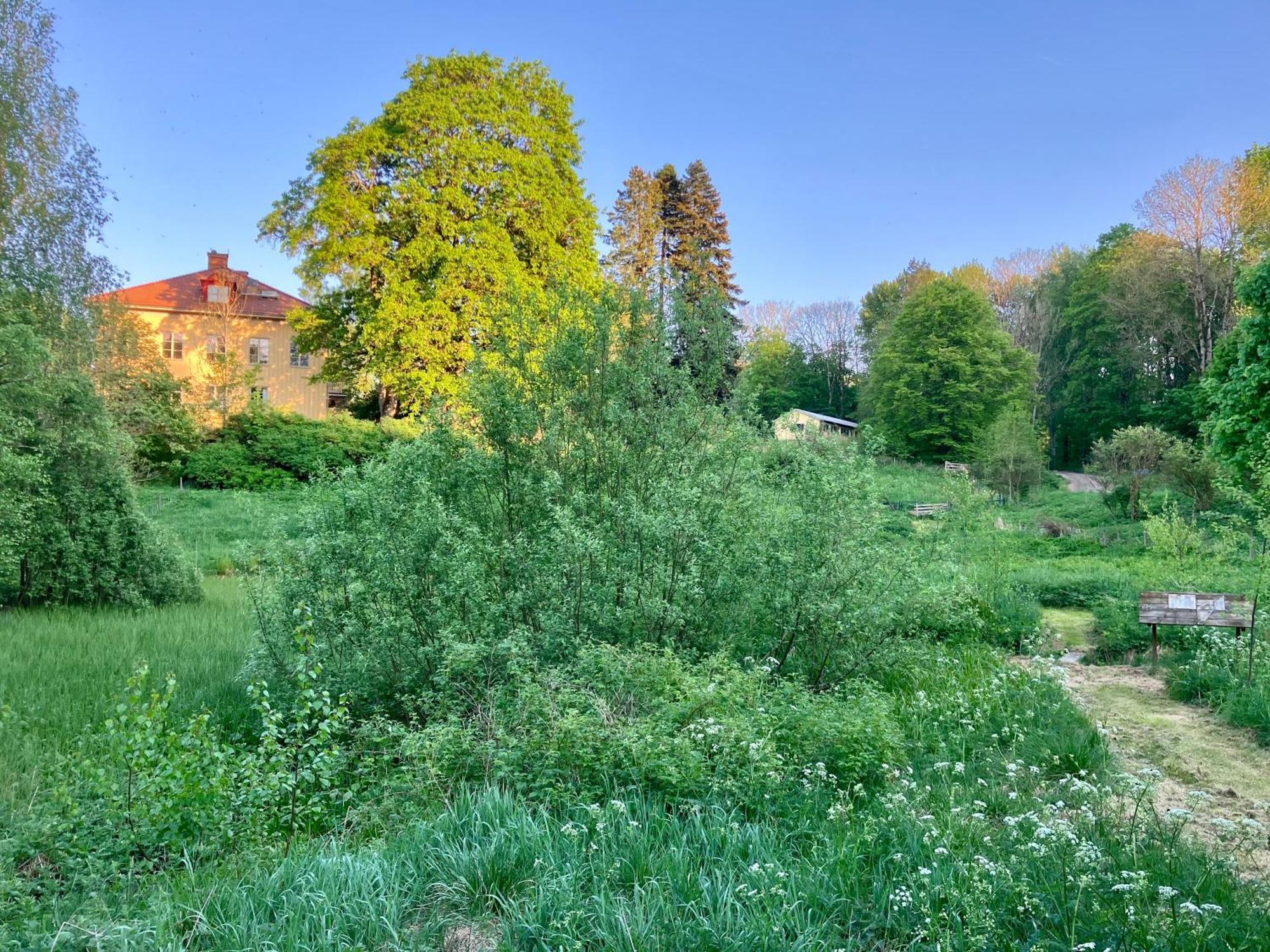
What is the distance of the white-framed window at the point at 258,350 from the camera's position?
33.1m

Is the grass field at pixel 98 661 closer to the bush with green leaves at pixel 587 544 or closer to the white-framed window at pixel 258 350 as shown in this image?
the bush with green leaves at pixel 587 544

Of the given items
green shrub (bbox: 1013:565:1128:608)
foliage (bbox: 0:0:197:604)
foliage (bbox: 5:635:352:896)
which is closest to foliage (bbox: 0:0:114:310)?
foliage (bbox: 0:0:197:604)

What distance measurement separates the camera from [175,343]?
103ft

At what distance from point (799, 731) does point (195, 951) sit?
3.10 m

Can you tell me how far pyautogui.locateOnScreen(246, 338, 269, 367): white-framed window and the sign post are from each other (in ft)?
113

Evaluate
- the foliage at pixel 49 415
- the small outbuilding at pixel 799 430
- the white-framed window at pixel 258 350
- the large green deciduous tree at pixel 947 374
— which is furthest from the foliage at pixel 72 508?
the large green deciduous tree at pixel 947 374

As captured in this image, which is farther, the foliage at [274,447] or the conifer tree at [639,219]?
the conifer tree at [639,219]

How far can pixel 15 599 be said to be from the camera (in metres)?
9.75

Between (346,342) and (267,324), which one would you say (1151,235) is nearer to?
(346,342)

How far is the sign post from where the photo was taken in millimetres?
7605

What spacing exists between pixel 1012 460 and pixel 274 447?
2588cm

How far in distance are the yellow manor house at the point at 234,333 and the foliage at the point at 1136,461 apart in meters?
28.2

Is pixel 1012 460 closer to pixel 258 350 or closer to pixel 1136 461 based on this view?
pixel 1136 461

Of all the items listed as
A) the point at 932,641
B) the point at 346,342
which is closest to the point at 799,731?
the point at 932,641
